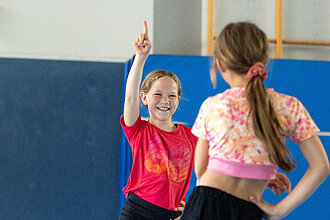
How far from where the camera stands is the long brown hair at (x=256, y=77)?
114 cm

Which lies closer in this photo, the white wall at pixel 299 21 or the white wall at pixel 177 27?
the white wall at pixel 177 27

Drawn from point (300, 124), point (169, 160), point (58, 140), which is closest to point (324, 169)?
point (300, 124)

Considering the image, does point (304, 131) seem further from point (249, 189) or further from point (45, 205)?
point (45, 205)

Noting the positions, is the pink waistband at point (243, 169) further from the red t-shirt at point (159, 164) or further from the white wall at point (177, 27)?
the white wall at point (177, 27)

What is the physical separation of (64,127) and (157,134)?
1769 mm

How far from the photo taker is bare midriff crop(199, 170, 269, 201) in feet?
3.86

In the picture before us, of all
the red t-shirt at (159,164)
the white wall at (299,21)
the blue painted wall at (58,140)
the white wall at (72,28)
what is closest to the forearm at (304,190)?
the red t-shirt at (159,164)

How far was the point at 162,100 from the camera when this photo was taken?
198 centimetres

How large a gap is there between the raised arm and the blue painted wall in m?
1.73

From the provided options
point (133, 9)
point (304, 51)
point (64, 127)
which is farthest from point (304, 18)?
point (64, 127)

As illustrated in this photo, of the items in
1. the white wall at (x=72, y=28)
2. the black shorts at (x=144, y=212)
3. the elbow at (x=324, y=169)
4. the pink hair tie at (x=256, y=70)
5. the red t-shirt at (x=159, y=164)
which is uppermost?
the white wall at (x=72, y=28)

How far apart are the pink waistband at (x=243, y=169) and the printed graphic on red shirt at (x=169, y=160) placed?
0.69 m

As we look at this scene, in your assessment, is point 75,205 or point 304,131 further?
point 75,205

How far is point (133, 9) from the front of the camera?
3.81 m
